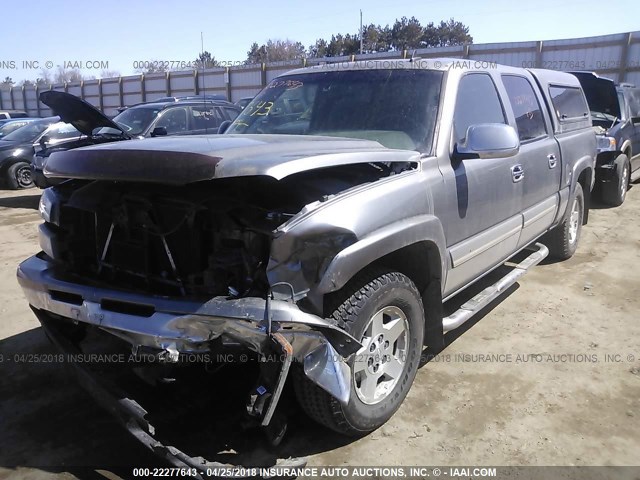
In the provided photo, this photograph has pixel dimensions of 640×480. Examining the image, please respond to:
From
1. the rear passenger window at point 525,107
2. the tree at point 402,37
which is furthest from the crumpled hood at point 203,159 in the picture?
the tree at point 402,37

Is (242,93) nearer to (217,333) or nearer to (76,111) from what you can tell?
(76,111)

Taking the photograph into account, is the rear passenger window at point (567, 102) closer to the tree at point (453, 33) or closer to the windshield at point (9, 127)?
the windshield at point (9, 127)

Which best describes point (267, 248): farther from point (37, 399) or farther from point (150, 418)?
point (37, 399)

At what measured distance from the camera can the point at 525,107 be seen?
180 inches

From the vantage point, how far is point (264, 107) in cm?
423

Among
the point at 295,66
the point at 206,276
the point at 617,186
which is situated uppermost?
the point at 295,66

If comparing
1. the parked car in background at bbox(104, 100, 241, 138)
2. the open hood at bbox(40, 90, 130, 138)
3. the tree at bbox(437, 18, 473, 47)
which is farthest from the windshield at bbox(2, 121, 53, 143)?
the tree at bbox(437, 18, 473, 47)

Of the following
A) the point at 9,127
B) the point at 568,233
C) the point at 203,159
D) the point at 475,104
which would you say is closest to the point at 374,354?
the point at 203,159

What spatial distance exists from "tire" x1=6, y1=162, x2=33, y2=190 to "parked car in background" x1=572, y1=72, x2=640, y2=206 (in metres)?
11.6

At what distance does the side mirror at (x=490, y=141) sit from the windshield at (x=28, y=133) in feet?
39.0

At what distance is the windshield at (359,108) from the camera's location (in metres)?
3.46

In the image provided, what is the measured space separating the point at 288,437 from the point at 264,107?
2522 millimetres

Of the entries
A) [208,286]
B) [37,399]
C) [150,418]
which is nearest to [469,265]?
[208,286]

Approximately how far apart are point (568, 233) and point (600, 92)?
4730mm
